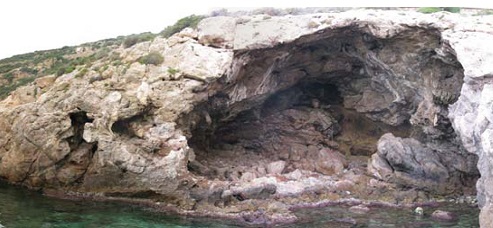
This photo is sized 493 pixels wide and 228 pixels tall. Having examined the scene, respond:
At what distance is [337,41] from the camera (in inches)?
1359

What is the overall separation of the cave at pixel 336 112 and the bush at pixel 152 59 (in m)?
4.40

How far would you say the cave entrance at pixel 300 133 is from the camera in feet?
126

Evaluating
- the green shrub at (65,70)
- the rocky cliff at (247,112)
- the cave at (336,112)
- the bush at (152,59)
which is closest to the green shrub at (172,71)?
the rocky cliff at (247,112)

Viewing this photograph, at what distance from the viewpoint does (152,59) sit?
32812 mm

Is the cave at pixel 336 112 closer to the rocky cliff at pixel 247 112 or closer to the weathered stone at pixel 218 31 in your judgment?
the rocky cliff at pixel 247 112

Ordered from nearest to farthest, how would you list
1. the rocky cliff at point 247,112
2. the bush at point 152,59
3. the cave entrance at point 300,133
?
1. the rocky cliff at point 247,112
2. the bush at point 152,59
3. the cave entrance at point 300,133

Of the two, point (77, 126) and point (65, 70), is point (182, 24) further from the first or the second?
point (77, 126)

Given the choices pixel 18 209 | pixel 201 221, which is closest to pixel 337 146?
pixel 201 221

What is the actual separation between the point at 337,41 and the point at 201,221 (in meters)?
17.1

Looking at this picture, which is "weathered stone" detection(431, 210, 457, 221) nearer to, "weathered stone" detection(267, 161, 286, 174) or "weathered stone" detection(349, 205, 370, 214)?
"weathered stone" detection(349, 205, 370, 214)

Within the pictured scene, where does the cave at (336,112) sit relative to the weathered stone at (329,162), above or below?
A: above

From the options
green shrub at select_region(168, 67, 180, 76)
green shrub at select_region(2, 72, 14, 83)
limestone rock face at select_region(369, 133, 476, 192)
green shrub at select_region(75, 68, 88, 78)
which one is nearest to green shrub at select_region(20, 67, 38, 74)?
green shrub at select_region(2, 72, 14, 83)

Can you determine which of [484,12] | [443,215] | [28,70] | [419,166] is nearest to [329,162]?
[419,166]

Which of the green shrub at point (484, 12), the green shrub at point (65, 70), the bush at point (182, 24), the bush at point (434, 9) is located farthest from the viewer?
the bush at point (182, 24)
